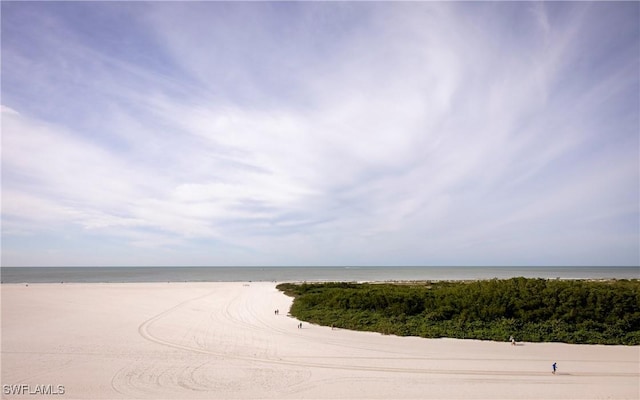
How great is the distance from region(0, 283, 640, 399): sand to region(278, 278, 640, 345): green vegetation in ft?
4.33

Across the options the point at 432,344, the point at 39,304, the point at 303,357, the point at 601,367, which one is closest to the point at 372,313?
the point at 432,344

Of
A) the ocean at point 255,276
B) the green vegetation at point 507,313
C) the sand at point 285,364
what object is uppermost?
the green vegetation at point 507,313

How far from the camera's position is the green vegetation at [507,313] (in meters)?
22.7

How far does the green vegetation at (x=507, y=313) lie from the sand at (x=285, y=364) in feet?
4.33

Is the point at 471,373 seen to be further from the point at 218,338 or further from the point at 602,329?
the point at 218,338

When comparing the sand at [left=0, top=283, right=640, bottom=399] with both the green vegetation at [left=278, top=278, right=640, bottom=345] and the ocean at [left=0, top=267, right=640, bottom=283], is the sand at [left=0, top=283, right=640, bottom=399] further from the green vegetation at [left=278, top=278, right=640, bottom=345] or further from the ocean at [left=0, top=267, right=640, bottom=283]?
the ocean at [left=0, top=267, right=640, bottom=283]

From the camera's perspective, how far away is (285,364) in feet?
58.4

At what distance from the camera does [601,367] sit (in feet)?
57.1

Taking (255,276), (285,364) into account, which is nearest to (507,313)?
(285,364)

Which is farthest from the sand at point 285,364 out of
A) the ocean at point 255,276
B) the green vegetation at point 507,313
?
the ocean at point 255,276

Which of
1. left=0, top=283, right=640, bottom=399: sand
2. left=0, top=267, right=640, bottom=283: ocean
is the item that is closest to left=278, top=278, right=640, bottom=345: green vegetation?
left=0, top=283, right=640, bottom=399: sand

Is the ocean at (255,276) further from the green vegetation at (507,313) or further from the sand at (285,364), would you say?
the sand at (285,364)

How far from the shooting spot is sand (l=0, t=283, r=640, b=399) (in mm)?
14594

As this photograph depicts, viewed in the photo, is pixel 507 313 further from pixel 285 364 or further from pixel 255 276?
pixel 255 276
